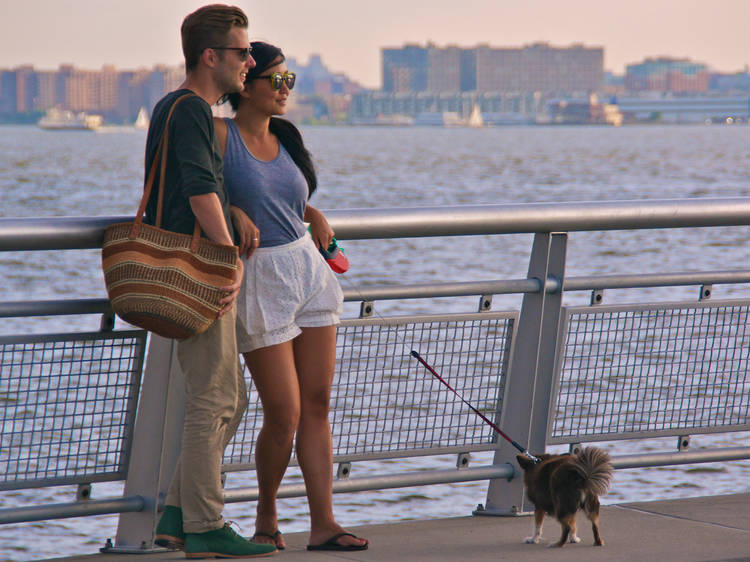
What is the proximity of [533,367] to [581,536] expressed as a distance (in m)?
0.70

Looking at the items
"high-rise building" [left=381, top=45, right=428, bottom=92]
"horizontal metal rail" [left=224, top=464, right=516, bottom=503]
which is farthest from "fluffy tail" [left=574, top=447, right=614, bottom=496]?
"high-rise building" [left=381, top=45, right=428, bottom=92]

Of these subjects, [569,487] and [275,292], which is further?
[569,487]

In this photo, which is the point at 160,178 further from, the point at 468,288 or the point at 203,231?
the point at 468,288

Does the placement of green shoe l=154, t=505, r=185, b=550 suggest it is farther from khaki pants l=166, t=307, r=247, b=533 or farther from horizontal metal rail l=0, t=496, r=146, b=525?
horizontal metal rail l=0, t=496, r=146, b=525

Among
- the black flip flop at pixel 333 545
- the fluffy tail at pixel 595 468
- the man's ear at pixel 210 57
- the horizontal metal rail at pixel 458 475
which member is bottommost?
the black flip flop at pixel 333 545

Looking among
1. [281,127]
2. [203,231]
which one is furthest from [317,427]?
[281,127]

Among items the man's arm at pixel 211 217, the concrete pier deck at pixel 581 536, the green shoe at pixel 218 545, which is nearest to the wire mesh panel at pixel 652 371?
the concrete pier deck at pixel 581 536

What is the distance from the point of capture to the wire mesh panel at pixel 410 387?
182 inches

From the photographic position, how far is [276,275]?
13.3 feet

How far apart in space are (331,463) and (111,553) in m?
0.79

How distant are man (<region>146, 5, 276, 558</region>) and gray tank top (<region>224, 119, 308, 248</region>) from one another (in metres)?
0.14

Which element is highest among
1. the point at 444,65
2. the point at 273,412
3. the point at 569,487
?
the point at 444,65

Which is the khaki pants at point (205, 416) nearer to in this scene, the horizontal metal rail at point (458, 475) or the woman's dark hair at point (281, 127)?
the horizontal metal rail at point (458, 475)

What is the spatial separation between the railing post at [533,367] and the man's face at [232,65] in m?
1.50
